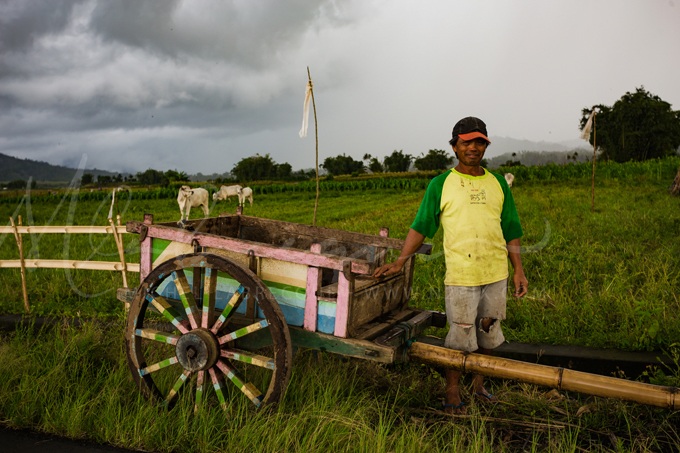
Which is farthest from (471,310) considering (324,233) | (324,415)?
(324,233)

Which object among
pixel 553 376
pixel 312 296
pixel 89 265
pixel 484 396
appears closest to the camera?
pixel 553 376

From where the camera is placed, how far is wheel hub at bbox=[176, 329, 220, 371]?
319 cm

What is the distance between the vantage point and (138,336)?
11.5 feet

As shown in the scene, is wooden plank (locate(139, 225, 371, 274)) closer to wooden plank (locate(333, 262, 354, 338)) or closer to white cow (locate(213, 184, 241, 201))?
wooden plank (locate(333, 262, 354, 338))

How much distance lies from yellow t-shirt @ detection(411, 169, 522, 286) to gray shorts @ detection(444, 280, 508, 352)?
2.7 inches

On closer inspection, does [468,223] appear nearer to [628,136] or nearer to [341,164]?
[341,164]

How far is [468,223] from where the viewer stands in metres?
3.23

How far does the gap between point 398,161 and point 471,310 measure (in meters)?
43.7

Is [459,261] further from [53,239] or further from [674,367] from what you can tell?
[53,239]

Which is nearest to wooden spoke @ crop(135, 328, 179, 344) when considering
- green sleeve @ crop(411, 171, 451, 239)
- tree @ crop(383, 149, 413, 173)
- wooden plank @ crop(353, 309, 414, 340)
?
wooden plank @ crop(353, 309, 414, 340)

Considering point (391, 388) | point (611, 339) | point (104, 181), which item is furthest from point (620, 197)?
point (104, 181)

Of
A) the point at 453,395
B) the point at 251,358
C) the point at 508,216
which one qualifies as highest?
the point at 508,216

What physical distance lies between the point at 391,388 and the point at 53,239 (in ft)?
40.1

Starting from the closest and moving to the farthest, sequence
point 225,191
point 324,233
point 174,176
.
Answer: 1. point 324,233
2. point 225,191
3. point 174,176
